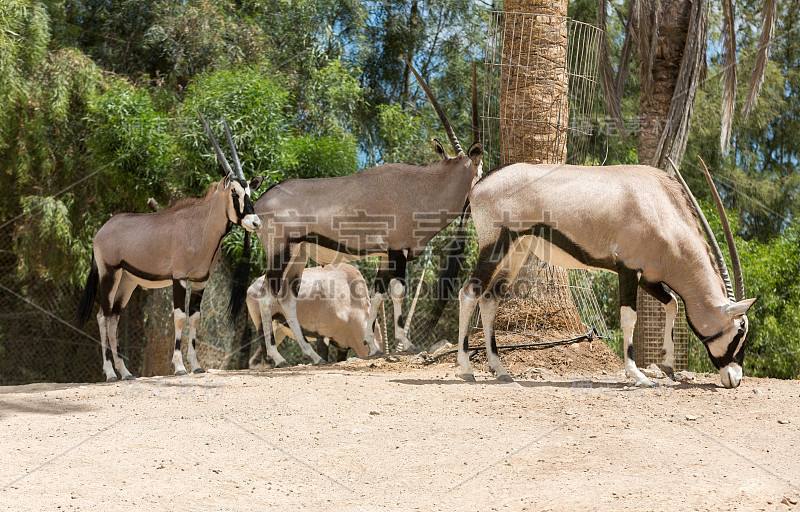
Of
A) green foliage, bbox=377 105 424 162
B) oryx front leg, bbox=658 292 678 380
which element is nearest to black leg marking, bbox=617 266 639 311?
oryx front leg, bbox=658 292 678 380

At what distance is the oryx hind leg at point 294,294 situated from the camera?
8352 mm

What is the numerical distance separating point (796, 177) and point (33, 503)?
19.2m

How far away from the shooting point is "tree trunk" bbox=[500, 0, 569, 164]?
846 cm

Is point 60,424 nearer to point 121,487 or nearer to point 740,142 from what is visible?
point 121,487

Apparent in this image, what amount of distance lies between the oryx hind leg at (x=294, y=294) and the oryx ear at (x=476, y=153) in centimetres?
200

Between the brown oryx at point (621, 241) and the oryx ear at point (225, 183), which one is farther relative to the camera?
the oryx ear at point (225, 183)

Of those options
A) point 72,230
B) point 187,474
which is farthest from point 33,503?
point 72,230

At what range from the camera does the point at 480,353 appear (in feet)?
27.0

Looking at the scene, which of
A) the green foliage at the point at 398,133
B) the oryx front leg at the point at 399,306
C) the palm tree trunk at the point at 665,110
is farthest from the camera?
the green foliage at the point at 398,133

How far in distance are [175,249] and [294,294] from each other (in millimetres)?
1454

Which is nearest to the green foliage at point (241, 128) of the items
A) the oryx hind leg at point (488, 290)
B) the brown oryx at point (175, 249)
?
the brown oryx at point (175, 249)

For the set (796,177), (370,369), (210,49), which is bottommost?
(370,369)

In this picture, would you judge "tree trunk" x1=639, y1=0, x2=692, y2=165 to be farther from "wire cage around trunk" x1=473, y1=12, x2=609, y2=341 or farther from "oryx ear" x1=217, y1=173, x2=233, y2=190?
"oryx ear" x1=217, y1=173, x2=233, y2=190

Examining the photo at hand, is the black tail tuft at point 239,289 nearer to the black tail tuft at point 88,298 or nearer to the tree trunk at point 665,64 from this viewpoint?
the black tail tuft at point 88,298
